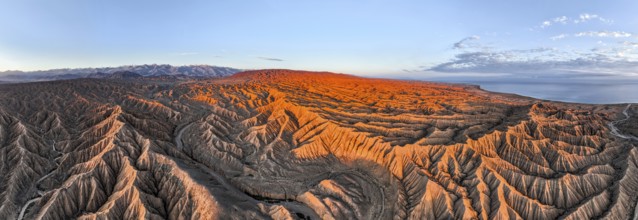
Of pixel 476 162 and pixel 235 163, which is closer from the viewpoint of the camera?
pixel 476 162

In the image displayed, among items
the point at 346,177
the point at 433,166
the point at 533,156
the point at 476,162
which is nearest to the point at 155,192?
the point at 346,177

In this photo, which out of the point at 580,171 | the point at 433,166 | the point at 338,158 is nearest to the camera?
the point at 580,171

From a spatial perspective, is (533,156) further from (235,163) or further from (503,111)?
(235,163)

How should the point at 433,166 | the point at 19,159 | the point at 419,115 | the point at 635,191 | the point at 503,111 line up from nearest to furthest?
the point at 635,191 → the point at 433,166 → the point at 19,159 → the point at 419,115 → the point at 503,111

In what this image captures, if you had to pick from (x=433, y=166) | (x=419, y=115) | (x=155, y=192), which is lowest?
(x=155, y=192)

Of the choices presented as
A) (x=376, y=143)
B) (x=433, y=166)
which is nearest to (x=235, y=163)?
(x=376, y=143)

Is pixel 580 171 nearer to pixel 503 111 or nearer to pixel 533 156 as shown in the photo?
pixel 533 156

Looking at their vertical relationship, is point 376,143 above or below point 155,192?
above
